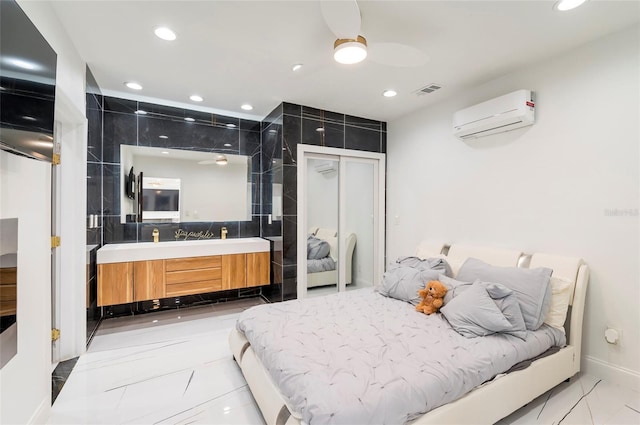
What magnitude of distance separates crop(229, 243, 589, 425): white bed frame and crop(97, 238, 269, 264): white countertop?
1397 mm

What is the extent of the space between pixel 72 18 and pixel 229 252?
2.59 metres

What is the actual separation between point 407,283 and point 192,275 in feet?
8.13

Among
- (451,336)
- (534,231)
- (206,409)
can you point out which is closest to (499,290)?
(451,336)

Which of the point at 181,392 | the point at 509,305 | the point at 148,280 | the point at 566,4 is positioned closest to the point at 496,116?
the point at 566,4

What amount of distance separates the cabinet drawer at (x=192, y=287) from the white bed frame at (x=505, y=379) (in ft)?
4.24

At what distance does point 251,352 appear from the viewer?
2160 millimetres

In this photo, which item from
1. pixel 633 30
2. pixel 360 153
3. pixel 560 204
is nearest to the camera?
pixel 633 30

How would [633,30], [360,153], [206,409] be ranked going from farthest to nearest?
1. [360,153]
2. [633,30]
3. [206,409]

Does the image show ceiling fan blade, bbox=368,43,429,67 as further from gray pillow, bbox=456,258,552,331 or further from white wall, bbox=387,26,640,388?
gray pillow, bbox=456,258,552,331

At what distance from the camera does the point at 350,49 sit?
6.03 feet

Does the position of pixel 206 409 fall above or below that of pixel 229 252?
below

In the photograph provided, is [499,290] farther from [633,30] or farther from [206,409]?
[206,409]

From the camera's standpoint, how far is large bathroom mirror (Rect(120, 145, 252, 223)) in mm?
3755

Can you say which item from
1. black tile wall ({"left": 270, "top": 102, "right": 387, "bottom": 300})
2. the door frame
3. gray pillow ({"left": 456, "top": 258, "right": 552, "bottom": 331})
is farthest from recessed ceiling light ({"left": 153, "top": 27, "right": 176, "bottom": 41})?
gray pillow ({"left": 456, "top": 258, "right": 552, "bottom": 331})
